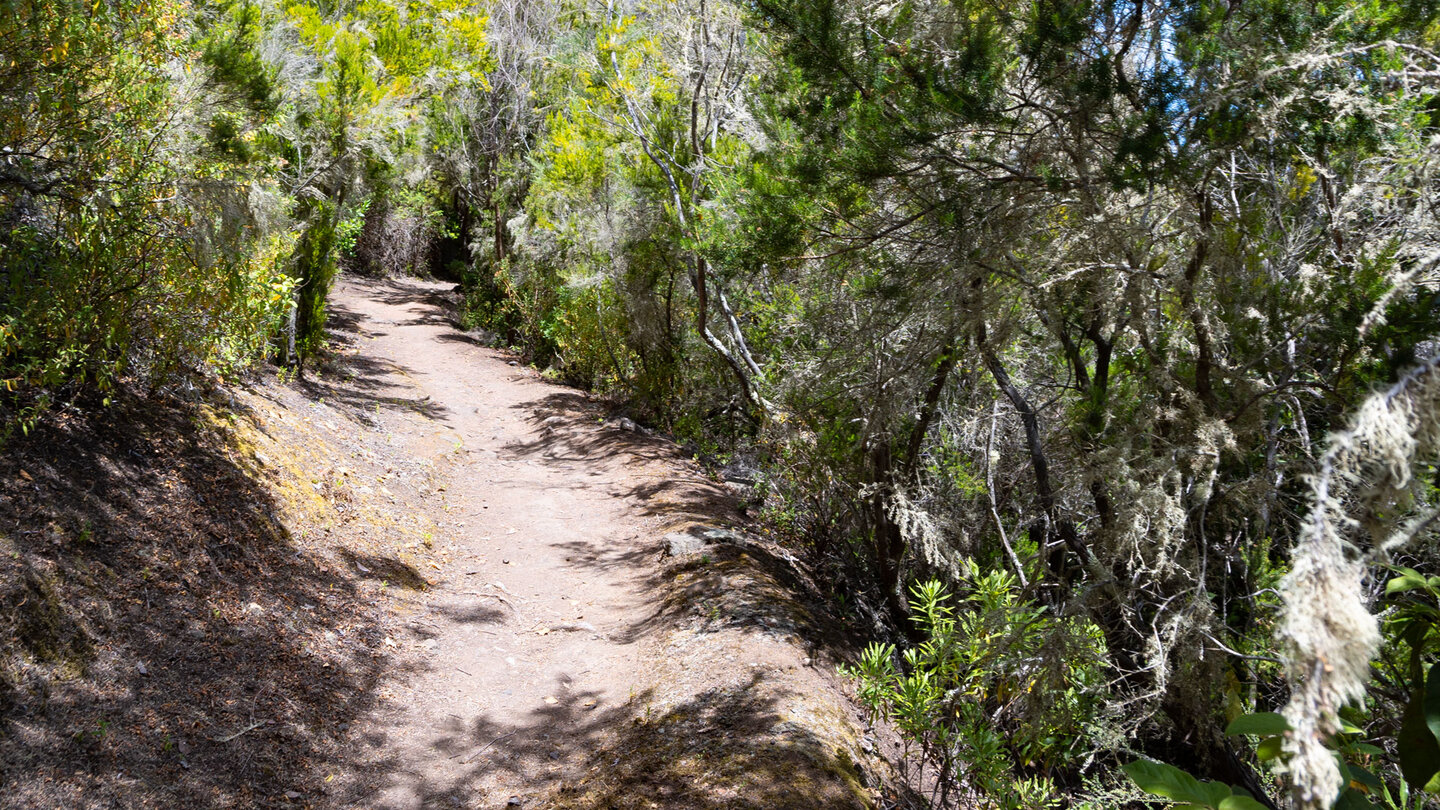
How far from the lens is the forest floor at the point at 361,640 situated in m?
3.46

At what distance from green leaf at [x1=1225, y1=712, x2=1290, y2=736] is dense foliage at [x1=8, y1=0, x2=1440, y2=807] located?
0.04 m

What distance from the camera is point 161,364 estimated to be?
5270 millimetres

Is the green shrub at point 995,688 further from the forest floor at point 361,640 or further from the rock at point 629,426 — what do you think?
the rock at point 629,426

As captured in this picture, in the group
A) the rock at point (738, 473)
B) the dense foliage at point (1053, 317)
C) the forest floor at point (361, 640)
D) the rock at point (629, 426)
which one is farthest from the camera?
the rock at point (629, 426)

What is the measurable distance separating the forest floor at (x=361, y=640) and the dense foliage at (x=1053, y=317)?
0.55 m

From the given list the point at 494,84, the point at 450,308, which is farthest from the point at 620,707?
the point at 450,308

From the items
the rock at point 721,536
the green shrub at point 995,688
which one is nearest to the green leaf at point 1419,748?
the green shrub at point 995,688

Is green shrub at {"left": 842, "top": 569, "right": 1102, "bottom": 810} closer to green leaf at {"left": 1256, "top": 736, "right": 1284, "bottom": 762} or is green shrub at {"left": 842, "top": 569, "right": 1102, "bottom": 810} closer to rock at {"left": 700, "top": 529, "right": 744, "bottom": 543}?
green leaf at {"left": 1256, "top": 736, "right": 1284, "bottom": 762}

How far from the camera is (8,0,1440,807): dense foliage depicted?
2.57 meters

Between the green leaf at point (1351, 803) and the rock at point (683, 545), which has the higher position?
the green leaf at point (1351, 803)

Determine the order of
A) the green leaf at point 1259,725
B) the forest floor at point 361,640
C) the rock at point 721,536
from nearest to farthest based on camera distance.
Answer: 1. the green leaf at point 1259,725
2. the forest floor at point 361,640
3. the rock at point 721,536

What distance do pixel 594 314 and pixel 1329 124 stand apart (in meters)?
10.0

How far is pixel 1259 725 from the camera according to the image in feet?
4.87

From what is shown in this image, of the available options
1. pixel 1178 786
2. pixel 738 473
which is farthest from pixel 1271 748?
pixel 738 473
